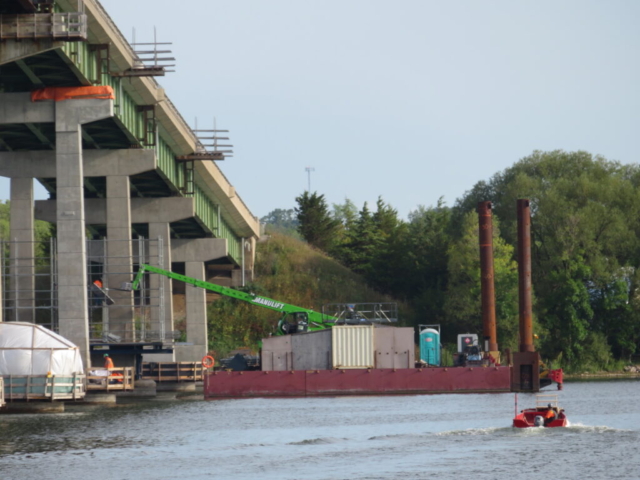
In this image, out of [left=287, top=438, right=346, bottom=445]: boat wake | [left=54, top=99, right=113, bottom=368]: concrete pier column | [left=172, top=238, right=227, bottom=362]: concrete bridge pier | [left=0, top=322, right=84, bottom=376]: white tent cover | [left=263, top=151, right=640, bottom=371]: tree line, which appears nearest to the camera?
[left=287, top=438, right=346, bottom=445]: boat wake

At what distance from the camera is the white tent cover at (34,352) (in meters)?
61.5

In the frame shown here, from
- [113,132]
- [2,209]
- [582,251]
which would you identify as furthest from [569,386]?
[2,209]

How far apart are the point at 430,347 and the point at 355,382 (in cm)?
1355

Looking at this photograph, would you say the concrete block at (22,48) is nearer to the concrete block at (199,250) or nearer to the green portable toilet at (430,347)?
the green portable toilet at (430,347)

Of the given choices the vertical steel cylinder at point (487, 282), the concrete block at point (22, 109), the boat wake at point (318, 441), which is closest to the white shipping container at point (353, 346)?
the vertical steel cylinder at point (487, 282)

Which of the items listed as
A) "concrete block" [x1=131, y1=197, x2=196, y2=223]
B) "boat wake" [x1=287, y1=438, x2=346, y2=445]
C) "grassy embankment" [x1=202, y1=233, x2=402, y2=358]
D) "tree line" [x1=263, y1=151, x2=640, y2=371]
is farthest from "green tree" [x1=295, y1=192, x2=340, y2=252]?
"boat wake" [x1=287, y1=438, x2=346, y2=445]

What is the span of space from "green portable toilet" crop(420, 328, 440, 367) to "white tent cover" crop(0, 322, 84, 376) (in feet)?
121

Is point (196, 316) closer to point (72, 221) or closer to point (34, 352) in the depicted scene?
point (72, 221)

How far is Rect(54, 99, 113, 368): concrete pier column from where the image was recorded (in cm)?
7012

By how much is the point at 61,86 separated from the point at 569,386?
44.4m

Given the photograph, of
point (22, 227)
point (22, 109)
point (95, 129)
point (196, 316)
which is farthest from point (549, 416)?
point (196, 316)

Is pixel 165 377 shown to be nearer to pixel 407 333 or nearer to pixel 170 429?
pixel 407 333

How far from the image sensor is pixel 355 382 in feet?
274

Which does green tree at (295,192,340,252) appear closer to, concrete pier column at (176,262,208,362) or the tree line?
the tree line
